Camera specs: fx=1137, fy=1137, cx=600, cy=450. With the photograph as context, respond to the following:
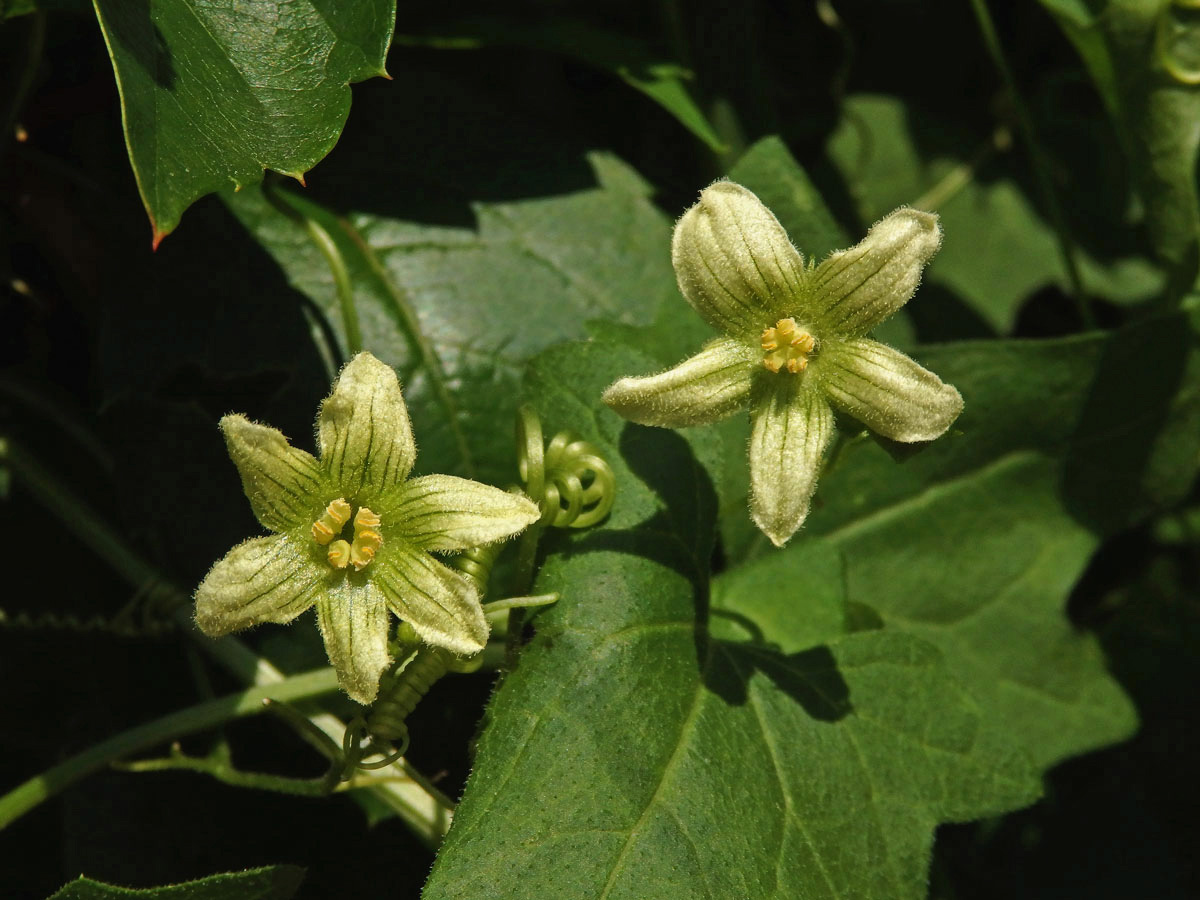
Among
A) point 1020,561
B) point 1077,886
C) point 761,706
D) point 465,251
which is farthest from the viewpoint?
point 1077,886

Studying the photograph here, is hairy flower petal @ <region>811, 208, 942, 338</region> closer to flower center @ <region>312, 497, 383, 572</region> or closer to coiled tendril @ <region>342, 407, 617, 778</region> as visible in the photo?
coiled tendril @ <region>342, 407, 617, 778</region>

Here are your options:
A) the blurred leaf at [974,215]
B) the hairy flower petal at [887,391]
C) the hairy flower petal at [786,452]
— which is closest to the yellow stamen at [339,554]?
the hairy flower petal at [786,452]

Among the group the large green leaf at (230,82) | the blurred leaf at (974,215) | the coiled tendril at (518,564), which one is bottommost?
the blurred leaf at (974,215)

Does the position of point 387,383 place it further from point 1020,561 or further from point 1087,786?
point 1087,786

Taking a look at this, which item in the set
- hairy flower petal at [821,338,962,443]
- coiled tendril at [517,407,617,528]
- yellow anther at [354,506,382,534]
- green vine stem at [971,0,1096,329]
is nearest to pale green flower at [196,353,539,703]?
yellow anther at [354,506,382,534]

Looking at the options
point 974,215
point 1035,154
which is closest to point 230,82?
point 1035,154

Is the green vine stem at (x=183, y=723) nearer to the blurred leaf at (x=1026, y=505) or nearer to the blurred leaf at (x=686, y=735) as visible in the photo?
the blurred leaf at (x=686, y=735)

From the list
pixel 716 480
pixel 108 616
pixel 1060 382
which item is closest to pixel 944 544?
pixel 1060 382
